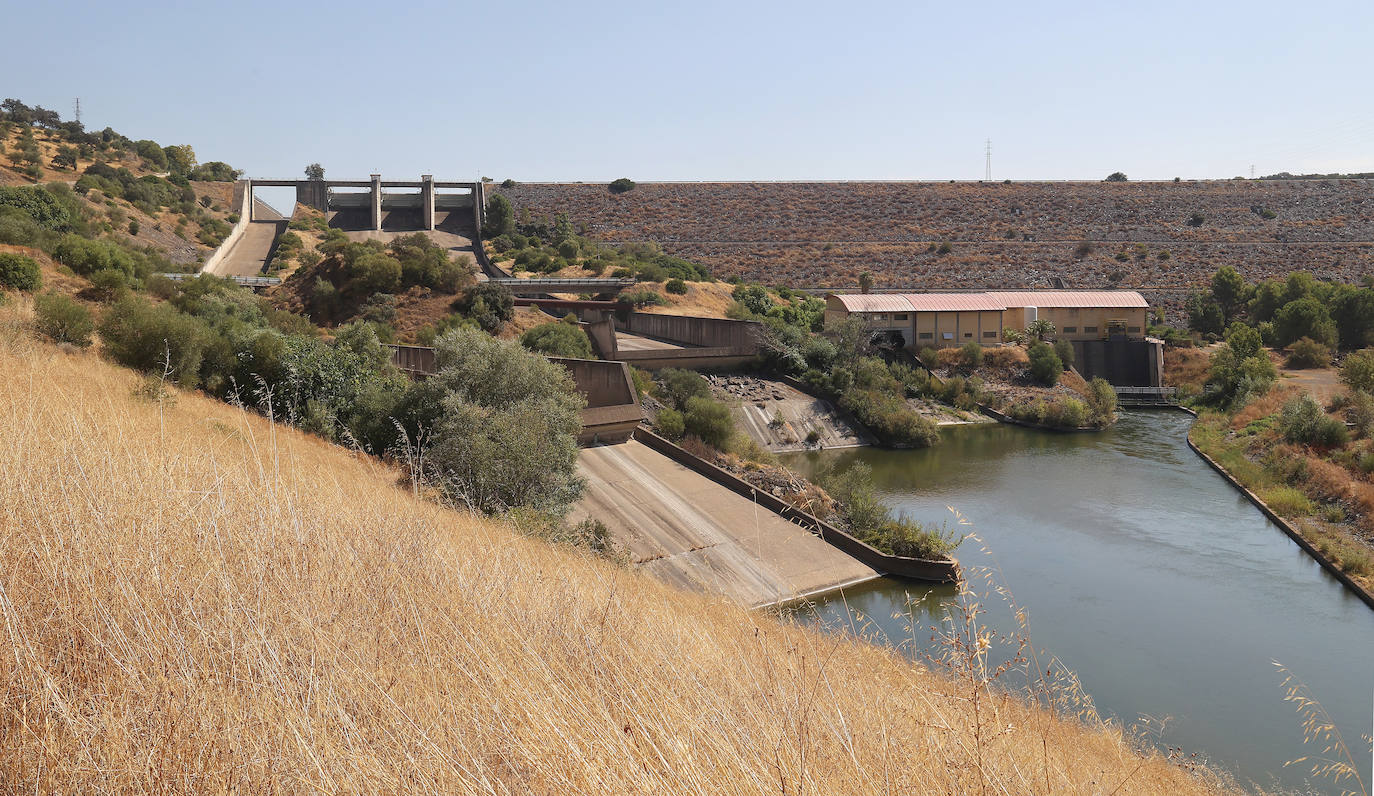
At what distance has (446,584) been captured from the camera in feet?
15.2

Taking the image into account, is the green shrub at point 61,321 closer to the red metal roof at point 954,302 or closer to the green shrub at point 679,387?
the green shrub at point 679,387

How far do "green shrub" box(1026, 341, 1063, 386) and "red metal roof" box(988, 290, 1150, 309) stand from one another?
505 centimetres

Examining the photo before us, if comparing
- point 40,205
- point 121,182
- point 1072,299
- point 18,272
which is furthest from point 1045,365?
point 121,182

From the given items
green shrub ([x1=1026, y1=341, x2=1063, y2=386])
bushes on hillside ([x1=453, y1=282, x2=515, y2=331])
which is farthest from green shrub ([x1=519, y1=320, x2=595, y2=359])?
green shrub ([x1=1026, y1=341, x2=1063, y2=386])

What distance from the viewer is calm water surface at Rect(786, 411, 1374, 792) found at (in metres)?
13.1

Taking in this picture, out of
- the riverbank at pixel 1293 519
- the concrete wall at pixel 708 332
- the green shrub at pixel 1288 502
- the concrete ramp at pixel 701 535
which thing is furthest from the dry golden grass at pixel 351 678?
the concrete wall at pixel 708 332

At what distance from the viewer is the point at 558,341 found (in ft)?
97.4

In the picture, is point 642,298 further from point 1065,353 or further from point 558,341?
point 1065,353

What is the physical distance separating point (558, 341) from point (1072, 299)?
1194 inches

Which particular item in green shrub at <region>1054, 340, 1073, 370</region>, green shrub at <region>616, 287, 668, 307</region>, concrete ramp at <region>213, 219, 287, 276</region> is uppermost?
concrete ramp at <region>213, 219, 287, 276</region>

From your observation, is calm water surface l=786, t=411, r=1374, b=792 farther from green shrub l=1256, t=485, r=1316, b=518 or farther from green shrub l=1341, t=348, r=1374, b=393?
green shrub l=1341, t=348, r=1374, b=393

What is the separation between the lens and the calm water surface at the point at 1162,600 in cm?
1309

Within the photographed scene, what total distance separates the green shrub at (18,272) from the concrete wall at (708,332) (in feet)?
75.4

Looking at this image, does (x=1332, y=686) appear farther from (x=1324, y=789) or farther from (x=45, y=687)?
(x=45, y=687)
